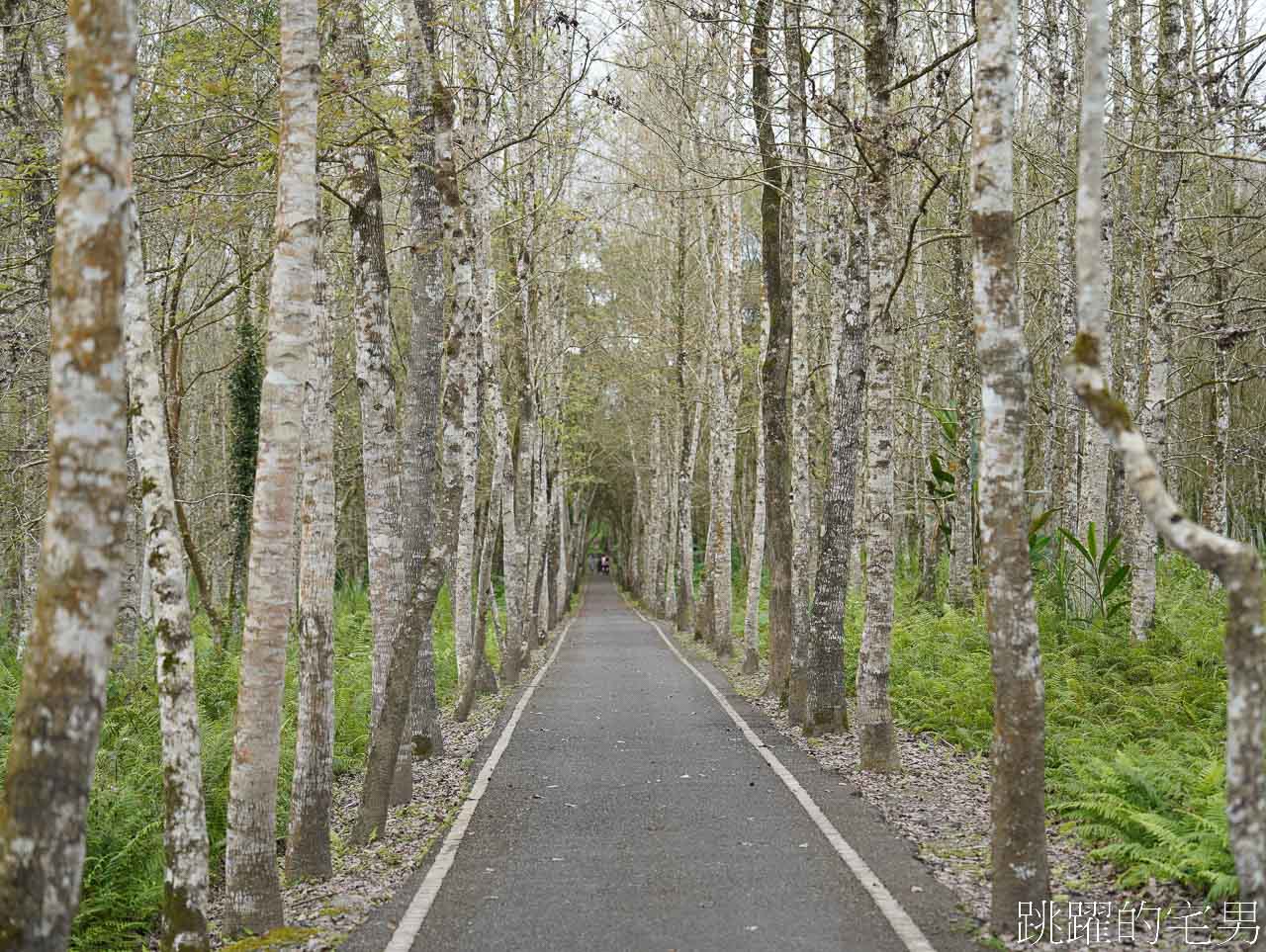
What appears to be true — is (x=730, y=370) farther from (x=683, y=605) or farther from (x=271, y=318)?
(x=271, y=318)

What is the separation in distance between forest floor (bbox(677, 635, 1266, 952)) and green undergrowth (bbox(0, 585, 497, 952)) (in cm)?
583

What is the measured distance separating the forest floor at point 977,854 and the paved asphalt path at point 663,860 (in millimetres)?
238

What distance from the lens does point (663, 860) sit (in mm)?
8383

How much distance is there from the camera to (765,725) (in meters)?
14.9

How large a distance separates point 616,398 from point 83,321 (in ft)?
139

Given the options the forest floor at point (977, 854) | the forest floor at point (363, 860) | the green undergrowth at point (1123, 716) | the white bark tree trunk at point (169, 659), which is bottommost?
the forest floor at point (363, 860)

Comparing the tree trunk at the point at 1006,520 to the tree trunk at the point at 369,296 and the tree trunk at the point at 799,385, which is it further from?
the tree trunk at the point at 799,385

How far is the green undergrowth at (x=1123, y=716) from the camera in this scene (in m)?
7.51

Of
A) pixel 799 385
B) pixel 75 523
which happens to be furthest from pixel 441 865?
pixel 799 385

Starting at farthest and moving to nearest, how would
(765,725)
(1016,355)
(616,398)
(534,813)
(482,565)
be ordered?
(616,398)
(482,565)
(765,725)
(534,813)
(1016,355)

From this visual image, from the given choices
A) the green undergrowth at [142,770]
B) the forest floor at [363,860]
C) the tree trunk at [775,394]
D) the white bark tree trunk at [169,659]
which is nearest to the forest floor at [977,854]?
the tree trunk at [775,394]

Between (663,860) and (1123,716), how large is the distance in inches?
235

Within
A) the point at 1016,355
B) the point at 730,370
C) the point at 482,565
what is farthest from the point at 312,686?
the point at 730,370

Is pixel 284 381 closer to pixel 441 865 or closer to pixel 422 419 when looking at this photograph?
pixel 422 419
